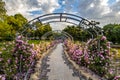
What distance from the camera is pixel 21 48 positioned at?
1167 cm

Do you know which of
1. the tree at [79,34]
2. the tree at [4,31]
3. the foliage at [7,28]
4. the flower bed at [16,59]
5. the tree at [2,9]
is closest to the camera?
the flower bed at [16,59]

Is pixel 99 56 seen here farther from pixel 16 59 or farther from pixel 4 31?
pixel 4 31

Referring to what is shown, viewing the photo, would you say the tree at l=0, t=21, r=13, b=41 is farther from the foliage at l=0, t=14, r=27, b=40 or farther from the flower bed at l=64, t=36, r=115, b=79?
the flower bed at l=64, t=36, r=115, b=79

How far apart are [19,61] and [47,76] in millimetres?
1592

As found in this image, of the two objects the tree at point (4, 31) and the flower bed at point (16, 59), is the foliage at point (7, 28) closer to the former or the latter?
the tree at point (4, 31)

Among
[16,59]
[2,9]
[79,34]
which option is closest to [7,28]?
[2,9]

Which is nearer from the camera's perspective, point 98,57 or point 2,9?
point 98,57

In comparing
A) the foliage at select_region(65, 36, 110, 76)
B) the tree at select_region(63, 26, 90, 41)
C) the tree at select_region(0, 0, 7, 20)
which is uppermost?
the tree at select_region(0, 0, 7, 20)

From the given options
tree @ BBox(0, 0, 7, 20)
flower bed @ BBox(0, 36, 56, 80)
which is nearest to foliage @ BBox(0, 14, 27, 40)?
tree @ BBox(0, 0, 7, 20)

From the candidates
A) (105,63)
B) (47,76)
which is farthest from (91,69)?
(47,76)

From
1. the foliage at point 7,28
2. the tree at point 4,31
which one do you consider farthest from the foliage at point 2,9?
the tree at point 4,31

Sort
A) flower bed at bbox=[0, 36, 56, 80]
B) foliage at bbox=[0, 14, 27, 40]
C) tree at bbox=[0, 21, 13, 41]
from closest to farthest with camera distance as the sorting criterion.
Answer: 1. flower bed at bbox=[0, 36, 56, 80]
2. tree at bbox=[0, 21, 13, 41]
3. foliage at bbox=[0, 14, 27, 40]

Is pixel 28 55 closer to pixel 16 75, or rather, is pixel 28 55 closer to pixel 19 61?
pixel 19 61

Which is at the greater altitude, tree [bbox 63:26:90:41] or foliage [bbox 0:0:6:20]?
foliage [bbox 0:0:6:20]
